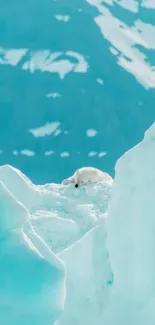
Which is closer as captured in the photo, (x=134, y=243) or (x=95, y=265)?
(x=134, y=243)

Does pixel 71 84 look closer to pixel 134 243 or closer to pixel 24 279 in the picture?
pixel 134 243

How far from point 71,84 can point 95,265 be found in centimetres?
3920

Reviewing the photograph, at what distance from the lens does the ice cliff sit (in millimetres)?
3373

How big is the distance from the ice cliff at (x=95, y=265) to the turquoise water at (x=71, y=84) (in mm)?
35716

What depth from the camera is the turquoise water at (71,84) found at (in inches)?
1610

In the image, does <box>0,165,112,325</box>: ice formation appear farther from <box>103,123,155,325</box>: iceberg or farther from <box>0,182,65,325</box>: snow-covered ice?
<box>103,123,155,325</box>: iceberg

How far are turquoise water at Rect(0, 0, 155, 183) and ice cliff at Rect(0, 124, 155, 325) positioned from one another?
35716mm

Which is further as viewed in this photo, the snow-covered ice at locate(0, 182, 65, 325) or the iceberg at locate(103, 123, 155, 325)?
the iceberg at locate(103, 123, 155, 325)

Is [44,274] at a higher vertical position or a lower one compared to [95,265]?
lower

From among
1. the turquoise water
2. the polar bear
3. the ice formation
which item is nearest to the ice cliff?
the ice formation

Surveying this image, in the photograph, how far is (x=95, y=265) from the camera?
14.6ft

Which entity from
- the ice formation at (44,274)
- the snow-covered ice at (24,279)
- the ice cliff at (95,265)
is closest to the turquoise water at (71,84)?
the ice formation at (44,274)

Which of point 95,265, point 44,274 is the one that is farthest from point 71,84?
point 44,274

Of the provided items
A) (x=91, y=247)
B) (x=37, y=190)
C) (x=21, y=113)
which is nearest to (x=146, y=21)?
(x=21, y=113)
